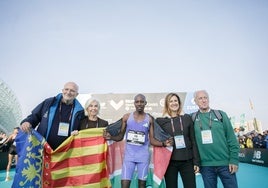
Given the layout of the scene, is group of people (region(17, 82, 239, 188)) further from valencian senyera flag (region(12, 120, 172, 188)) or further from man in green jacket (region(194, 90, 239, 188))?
valencian senyera flag (region(12, 120, 172, 188))

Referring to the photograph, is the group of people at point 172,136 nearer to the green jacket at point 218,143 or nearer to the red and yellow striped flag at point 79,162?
the green jacket at point 218,143

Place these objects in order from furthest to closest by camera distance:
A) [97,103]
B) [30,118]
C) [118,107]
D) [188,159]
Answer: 1. [118,107]
2. [97,103]
3. [30,118]
4. [188,159]

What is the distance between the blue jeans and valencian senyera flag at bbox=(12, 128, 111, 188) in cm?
141

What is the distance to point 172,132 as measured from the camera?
125 inches

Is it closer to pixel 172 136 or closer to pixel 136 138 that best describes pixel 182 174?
pixel 172 136

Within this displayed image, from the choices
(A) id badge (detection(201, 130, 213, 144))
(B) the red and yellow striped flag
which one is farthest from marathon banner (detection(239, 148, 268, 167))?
(B) the red and yellow striped flag

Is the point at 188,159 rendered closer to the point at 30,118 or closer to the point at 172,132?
the point at 172,132

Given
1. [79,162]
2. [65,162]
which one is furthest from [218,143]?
[65,162]

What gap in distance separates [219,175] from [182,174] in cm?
49

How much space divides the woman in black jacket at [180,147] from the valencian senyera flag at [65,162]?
983 mm

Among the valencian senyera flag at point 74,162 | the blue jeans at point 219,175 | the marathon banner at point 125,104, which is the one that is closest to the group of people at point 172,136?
the blue jeans at point 219,175

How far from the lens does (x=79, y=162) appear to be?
133 inches

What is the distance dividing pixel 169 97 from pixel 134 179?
1.37 metres

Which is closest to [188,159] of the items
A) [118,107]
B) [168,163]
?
[168,163]
